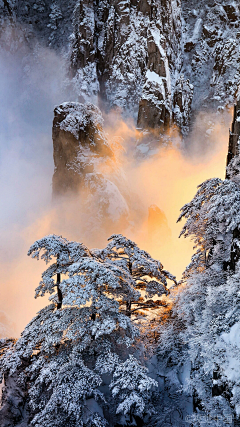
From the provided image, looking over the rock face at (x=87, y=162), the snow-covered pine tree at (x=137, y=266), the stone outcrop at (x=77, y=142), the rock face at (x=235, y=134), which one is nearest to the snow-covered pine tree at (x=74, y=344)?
the snow-covered pine tree at (x=137, y=266)

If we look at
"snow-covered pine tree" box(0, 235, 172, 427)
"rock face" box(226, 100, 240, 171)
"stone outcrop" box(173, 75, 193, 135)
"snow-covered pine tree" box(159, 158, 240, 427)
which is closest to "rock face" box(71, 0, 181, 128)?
"stone outcrop" box(173, 75, 193, 135)

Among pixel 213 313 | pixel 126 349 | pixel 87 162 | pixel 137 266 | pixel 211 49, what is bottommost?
pixel 126 349

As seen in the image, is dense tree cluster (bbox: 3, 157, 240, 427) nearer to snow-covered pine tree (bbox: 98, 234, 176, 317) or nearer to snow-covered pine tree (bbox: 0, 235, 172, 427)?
snow-covered pine tree (bbox: 0, 235, 172, 427)

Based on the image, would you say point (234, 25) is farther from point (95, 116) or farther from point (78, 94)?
point (95, 116)

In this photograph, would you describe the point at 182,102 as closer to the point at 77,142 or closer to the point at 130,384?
the point at 77,142

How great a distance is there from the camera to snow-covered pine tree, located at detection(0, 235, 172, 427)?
26.5 ft

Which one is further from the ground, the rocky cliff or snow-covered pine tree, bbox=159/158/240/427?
the rocky cliff

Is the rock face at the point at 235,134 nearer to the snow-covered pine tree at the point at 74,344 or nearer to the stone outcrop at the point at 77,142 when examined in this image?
the snow-covered pine tree at the point at 74,344

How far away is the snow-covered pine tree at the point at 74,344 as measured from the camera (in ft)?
26.5

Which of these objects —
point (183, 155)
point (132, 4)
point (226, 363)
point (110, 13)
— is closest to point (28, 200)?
point (183, 155)

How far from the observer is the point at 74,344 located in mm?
8891

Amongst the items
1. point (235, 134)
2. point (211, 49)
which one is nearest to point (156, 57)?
point (211, 49)

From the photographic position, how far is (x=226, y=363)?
699 cm

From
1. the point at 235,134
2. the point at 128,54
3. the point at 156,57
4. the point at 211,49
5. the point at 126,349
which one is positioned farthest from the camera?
the point at 211,49
